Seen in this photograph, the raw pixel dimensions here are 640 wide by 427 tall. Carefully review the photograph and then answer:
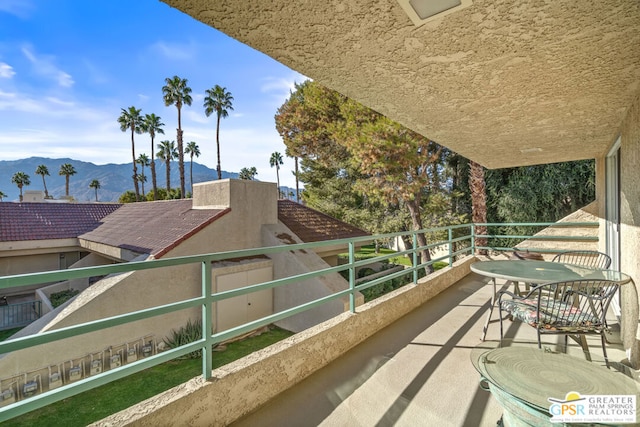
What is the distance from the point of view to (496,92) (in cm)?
238

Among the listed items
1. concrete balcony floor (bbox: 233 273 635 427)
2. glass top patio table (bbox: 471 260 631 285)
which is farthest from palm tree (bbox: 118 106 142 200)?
glass top patio table (bbox: 471 260 631 285)

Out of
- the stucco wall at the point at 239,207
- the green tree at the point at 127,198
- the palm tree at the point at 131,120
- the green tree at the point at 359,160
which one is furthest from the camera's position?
the green tree at the point at 127,198

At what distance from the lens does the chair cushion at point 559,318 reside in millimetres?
2582

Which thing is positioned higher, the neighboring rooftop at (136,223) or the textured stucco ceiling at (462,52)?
the textured stucco ceiling at (462,52)

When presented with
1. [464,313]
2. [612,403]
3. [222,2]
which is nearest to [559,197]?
[464,313]

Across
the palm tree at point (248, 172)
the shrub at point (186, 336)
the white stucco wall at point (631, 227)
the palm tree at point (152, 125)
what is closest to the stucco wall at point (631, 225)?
the white stucco wall at point (631, 227)

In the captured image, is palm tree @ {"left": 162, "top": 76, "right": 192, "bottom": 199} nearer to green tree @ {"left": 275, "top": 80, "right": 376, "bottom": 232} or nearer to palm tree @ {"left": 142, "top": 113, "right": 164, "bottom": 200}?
palm tree @ {"left": 142, "top": 113, "right": 164, "bottom": 200}

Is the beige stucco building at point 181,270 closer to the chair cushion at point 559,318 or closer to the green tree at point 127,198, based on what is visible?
the chair cushion at point 559,318

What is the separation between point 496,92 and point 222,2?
A: 7.05 feet

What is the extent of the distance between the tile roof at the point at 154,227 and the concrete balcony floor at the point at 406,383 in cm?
649

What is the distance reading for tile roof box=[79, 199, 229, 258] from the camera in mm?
8627

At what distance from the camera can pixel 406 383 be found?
2428 mm

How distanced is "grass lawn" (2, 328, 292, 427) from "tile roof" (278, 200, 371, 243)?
4.45m

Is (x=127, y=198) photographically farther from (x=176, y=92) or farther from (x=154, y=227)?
(x=154, y=227)
